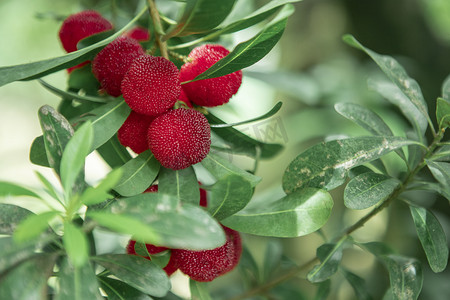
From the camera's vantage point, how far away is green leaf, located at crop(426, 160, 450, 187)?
586 millimetres

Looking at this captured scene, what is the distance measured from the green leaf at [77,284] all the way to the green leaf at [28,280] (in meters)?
0.02

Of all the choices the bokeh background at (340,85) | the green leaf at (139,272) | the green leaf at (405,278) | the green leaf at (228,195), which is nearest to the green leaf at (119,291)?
the green leaf at (139,272)

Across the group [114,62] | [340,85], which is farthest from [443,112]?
[340,85]

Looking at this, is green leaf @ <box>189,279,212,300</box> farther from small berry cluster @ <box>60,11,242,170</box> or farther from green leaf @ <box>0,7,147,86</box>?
green leaf @ <box>0,7,147,86</box>

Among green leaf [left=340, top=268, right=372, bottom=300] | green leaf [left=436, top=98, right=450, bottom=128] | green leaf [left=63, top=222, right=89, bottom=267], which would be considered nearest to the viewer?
green leaf [left=63, top=222, right=89, bottom=267]

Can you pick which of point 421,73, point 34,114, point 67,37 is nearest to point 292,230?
point 67,37

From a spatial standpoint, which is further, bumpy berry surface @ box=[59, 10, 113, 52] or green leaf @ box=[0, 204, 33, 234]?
bumpy berry surface @ box=[59, 10, 113, 52]

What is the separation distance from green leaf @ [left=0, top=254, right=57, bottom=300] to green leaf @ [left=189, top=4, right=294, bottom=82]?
0.29 m

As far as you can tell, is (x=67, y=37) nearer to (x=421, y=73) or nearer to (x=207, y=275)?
(x=207, y=275)

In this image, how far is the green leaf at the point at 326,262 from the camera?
64 centimetres

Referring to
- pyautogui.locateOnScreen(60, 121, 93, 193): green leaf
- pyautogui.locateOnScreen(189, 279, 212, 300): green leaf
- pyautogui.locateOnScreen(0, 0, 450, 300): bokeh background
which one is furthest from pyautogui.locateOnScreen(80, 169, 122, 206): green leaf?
pyautogui.locateOnScreen(0, 0, 450, 300): bokeh background

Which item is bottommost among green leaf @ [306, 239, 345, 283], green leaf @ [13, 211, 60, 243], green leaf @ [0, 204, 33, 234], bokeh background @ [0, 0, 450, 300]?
bokeh background @ [0, 0, 450, 300]

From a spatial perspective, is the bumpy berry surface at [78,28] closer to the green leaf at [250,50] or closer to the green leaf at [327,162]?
the green leaf at [250,50]

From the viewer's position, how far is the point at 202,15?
22.1 inches
